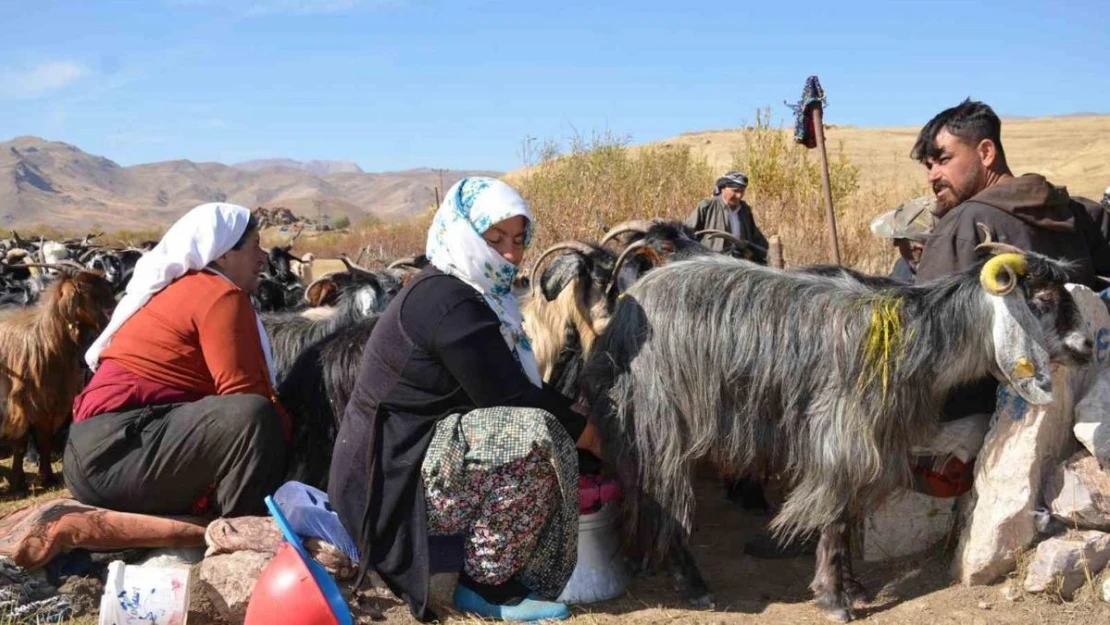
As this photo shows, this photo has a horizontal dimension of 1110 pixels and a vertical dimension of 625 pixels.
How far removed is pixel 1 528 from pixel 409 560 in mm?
1842

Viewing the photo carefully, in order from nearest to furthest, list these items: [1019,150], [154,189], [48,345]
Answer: [48,345]
[1019,150]
[154,189]

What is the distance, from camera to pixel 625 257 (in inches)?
216

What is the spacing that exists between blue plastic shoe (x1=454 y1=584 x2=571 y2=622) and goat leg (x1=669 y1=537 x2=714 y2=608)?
2.04 feet

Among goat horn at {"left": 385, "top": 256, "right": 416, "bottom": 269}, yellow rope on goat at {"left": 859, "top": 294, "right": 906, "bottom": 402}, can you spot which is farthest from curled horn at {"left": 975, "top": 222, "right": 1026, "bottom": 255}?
goat horn at {"left": 385, "top": 256, "right": 416, "bottom": 269}

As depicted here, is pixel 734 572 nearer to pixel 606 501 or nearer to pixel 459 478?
pixel 606 501

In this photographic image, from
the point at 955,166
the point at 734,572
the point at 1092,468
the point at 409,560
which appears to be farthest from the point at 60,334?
the point at 1092,468

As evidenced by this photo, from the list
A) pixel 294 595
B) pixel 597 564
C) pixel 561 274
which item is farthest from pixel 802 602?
pixel 294 595

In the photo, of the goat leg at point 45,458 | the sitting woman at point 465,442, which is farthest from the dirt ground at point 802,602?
the goat leg at point 45,458

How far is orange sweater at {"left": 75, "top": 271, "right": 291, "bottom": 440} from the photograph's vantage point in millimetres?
4301

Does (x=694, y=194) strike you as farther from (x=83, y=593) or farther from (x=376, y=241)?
(x=376, y=241)

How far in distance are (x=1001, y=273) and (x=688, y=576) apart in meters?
1.87

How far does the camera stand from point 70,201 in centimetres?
10369

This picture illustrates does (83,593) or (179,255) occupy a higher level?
(179,255)

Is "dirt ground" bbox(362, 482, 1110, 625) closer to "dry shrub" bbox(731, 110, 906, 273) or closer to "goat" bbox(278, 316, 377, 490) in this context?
"goat" bbox(278, 316, 377, 490)
